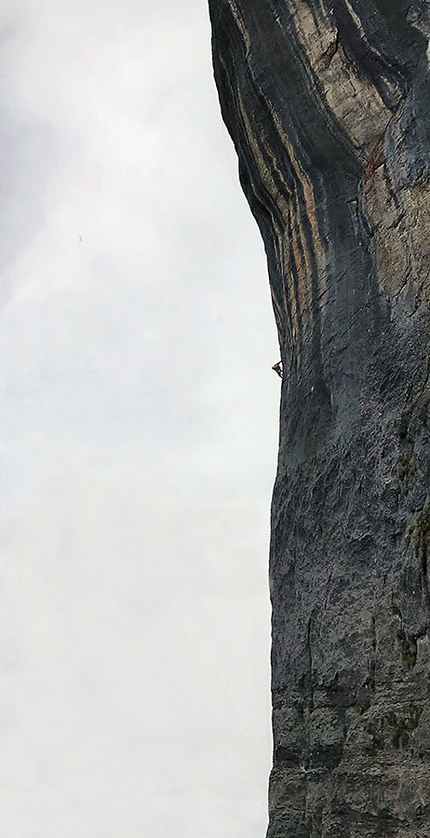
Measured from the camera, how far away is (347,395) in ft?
16.5

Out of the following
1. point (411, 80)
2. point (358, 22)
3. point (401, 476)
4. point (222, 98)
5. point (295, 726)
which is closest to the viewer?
point (401, 476)

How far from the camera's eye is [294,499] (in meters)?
5.32

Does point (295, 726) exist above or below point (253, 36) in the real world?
below

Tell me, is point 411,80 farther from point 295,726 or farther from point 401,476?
point 295,726

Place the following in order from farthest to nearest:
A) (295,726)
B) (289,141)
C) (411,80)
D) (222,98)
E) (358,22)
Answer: (222,98), (289,141), (358,22), (411,80), (295,726)

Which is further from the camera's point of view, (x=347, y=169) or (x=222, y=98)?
(x=222, y=98)

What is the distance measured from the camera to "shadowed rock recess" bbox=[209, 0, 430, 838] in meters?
4.14

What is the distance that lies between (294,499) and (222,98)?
3438 mm

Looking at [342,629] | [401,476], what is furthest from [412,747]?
[401,476]

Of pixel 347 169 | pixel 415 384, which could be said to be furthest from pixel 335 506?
pixel 347 169

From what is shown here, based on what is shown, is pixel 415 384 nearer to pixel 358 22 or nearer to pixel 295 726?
pixel 295 726

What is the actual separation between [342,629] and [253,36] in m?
4.14

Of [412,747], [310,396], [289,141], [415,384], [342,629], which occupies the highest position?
[289,141]

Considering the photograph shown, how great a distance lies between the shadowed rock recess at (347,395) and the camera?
13.6ft
